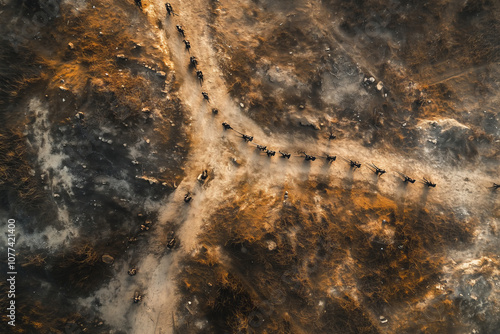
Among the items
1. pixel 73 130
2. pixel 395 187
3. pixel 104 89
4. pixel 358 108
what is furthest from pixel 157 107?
pixel 395 187

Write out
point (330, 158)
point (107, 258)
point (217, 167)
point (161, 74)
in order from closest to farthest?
point (107, 258) < point (161, 74) < point (217, 167) < point (330, 158)

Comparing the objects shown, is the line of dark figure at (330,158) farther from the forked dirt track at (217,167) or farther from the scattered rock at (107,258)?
the scattered rock at (107,258)

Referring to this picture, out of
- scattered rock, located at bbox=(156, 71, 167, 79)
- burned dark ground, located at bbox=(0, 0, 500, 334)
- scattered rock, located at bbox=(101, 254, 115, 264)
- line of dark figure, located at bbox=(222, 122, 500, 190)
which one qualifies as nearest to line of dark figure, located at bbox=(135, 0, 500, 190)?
line of dark figure, located at bbox=(222, 122, 500, 190)

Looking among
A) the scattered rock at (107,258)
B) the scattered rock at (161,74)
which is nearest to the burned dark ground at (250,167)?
the scattered rock at (107,258)

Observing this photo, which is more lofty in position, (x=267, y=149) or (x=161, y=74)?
(x=161, y=74)

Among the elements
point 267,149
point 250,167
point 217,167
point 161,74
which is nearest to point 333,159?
point 267,149

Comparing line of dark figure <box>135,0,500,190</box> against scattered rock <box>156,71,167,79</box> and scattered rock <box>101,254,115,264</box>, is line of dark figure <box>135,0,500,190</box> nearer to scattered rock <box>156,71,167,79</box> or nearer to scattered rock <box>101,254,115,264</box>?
scattered rock <box>156,71,167,79</box>

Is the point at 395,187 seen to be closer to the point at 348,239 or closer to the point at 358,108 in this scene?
the point at 348,239

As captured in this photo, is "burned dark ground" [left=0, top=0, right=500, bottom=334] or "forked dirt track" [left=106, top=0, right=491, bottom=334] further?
"forked dirt track" [left=106, top=0, right=491, bottom=334]

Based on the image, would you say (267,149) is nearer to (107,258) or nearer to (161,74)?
(161,74)
